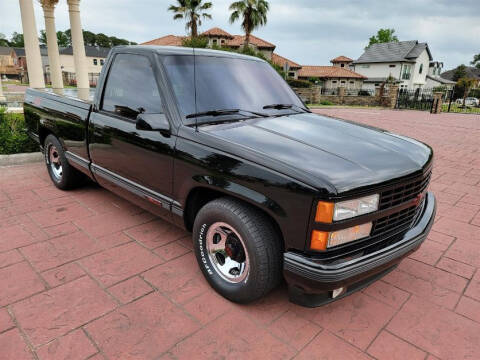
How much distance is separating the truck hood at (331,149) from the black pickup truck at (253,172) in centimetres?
1

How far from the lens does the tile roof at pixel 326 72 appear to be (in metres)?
52.4

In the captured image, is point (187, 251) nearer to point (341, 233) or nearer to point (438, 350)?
point (341, 233)

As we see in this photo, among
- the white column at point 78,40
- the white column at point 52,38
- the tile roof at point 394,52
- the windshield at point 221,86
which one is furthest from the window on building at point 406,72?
the windshield at point 221,86

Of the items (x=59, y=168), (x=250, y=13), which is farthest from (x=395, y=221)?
(x=250, y=13)

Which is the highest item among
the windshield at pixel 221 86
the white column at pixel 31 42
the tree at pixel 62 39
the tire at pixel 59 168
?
the tree at pixel 62 39

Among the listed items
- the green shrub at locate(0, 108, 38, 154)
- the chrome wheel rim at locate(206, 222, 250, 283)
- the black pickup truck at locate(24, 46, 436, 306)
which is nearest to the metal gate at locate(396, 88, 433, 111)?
the black pickup truck at locate(24, 46, 436, 306)

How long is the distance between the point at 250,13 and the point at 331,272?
34.8 m

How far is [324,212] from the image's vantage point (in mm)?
1879

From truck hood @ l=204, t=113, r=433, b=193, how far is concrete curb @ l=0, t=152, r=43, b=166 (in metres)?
4.90

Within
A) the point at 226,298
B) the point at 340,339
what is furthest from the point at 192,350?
the point at 340,339

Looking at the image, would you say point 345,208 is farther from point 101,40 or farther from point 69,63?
point 101,40

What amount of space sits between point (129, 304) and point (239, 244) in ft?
3.06

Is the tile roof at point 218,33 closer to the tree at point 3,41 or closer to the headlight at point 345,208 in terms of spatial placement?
the headlight at point 345,208

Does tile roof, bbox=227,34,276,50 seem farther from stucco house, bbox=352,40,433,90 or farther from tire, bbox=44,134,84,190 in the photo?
tire, bbox=44,134,84,190
